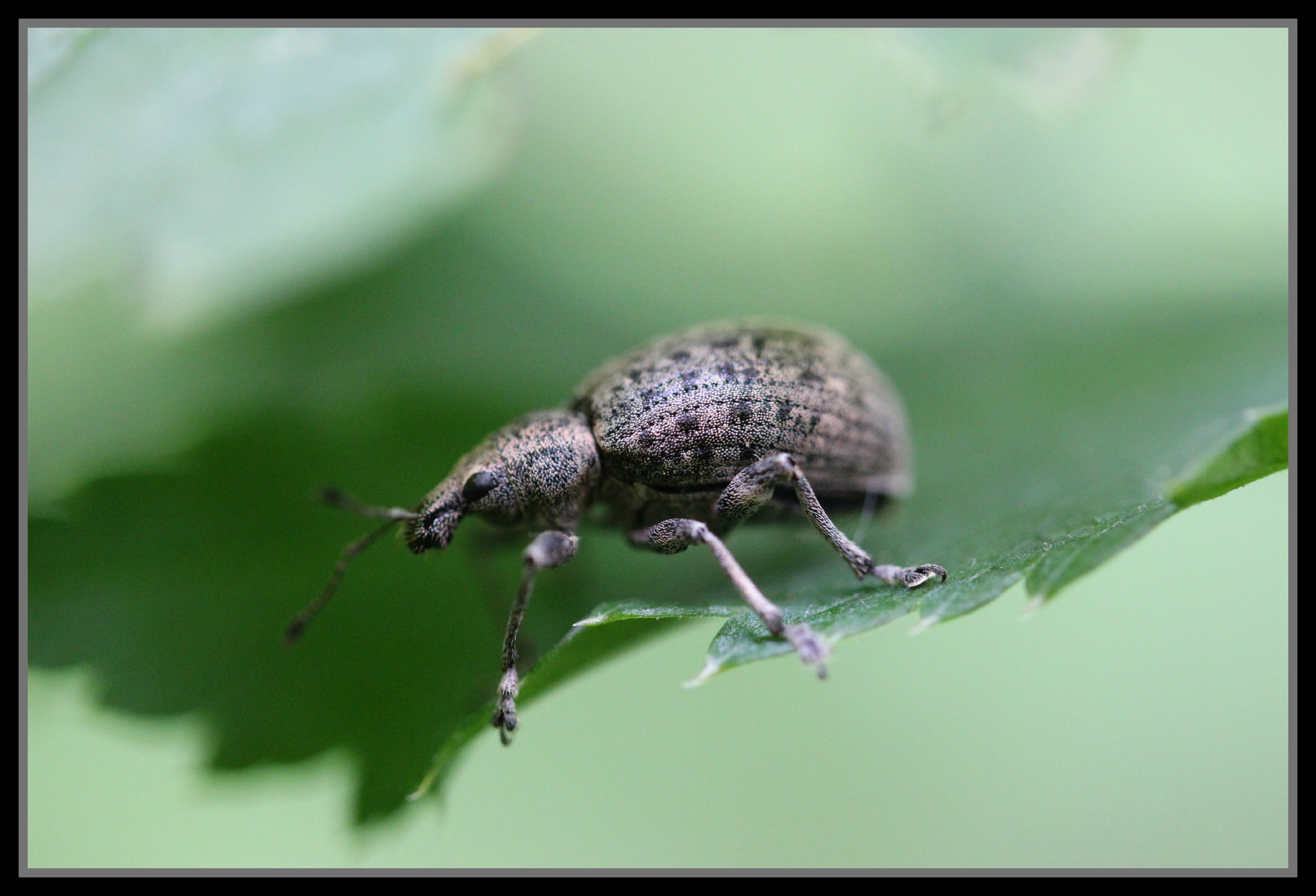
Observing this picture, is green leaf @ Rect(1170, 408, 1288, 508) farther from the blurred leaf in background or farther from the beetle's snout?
the beetle's snout

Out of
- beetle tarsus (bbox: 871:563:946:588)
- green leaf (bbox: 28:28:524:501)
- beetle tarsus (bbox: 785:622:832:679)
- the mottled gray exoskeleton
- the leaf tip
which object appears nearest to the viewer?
the leaf tip

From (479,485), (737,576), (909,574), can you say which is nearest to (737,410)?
(737,576)

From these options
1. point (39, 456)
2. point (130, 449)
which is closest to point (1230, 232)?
point (130, 449)

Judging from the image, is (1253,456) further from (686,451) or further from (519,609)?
(519,609)

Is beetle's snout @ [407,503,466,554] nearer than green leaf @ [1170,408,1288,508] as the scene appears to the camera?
No

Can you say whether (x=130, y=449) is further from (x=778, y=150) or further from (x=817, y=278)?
(x=778, y=150)

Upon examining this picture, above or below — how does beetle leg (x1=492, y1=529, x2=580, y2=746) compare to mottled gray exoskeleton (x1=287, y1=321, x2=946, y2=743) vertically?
below

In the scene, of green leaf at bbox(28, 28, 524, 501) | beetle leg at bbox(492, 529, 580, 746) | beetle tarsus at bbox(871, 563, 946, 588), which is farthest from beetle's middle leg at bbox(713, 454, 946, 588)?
green leaf at bbox(28, 28, 524, 501)

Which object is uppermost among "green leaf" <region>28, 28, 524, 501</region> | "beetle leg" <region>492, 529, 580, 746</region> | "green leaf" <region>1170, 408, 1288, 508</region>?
"green leaf" <region>28, 28, 524, 501</region>

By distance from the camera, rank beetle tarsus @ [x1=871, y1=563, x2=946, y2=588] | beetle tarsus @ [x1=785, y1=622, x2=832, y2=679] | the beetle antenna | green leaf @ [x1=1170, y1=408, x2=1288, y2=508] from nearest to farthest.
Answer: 1. green leaf @ [x1=1170, y1=408, x2=1288, y2=508]
2. beetle tarsus @ [x1=785, y1=622, x2=832, y2=679]
3. beetle tarsus @ [x1=871, y1=563, x2=946, y2=588]
4. the beetle antenna
